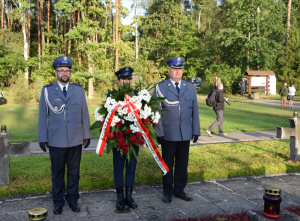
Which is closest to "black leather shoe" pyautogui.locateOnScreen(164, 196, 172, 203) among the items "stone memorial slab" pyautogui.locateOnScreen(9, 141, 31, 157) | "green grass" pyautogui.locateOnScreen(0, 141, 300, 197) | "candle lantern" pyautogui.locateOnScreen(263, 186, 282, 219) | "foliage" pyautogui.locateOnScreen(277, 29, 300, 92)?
"green grass" pyautogui.locateOnScreen(0, 141, 300, 197)

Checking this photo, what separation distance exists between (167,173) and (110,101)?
5.07 feet

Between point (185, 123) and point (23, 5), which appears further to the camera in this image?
point (23, 5)

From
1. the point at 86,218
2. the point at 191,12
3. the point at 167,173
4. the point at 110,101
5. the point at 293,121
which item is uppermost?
the point at 191,12

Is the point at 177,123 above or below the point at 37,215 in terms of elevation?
above

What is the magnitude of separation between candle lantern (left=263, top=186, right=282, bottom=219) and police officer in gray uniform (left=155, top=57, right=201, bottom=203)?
191 cm

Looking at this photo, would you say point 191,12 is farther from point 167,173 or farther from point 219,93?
point 167,173

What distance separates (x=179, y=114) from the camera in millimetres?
4691

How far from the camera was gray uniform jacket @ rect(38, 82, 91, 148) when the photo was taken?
13.6 feet

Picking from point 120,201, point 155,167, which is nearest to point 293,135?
point 155,167

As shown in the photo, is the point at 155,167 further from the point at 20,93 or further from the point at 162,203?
the point at 20,93

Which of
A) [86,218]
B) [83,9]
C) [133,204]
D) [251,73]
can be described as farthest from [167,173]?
[251,73]

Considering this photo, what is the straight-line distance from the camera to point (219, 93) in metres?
10.4

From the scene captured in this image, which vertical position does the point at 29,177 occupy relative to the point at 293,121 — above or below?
below

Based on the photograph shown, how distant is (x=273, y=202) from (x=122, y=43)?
33603mm
